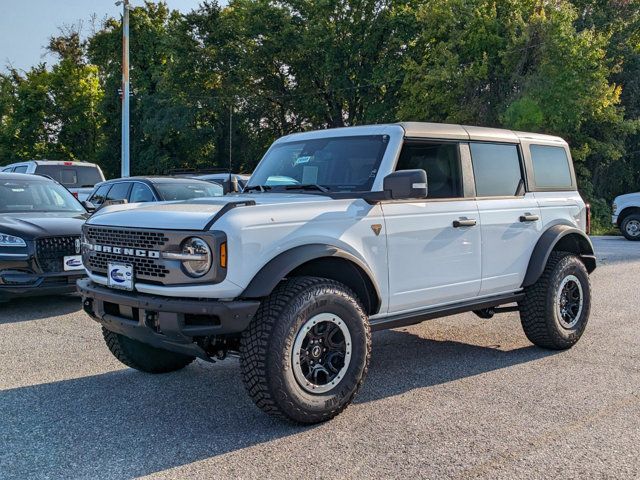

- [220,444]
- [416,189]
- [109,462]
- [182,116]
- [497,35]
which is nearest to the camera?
[109,462]

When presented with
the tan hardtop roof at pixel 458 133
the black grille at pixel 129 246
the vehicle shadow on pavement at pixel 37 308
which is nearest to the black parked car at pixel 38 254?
the vehicle shadow on pavement at pixel 37 308

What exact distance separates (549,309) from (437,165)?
5.51 feet

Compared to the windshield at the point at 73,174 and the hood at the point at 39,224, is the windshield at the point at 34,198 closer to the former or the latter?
the hood at the point at 39,224

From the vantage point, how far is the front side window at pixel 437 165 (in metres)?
4.80

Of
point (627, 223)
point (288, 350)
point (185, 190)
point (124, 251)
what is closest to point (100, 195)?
point (185, 190)

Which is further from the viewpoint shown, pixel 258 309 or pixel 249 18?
pixel 249 18

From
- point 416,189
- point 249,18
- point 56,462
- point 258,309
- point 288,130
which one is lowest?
point 56,462

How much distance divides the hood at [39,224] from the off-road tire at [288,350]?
4468 mm

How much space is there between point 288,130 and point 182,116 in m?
6.07

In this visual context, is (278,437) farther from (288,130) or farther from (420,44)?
(288,130)

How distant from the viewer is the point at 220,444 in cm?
362

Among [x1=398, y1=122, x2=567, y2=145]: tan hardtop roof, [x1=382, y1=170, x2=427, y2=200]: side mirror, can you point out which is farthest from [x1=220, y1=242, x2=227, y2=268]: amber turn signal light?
[x1=398, y1=122, x2=567, y2=145]: tan hardtop roof

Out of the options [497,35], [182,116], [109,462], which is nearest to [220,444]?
[109,462]

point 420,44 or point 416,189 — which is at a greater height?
point 420,44
